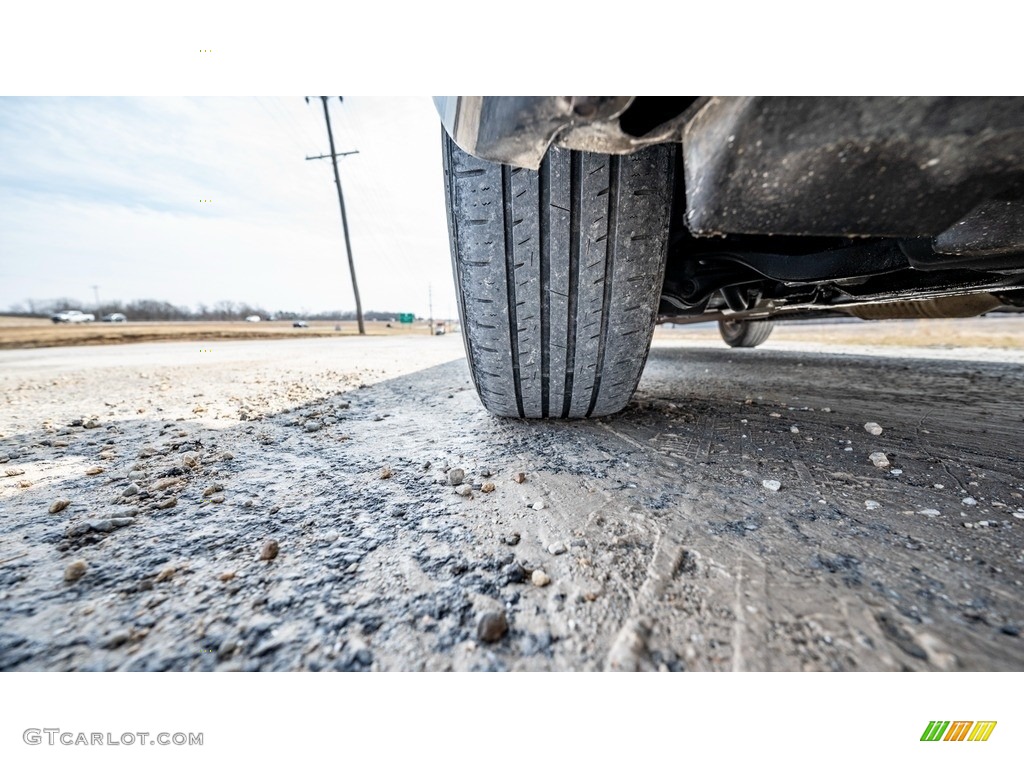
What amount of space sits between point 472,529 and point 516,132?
0.57m

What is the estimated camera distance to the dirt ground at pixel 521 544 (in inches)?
16.1

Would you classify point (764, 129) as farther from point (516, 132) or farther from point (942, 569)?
point (942, 569)

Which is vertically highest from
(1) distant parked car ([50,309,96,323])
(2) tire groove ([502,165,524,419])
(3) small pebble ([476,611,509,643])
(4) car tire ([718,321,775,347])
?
(2) tire groove ([502,165,524,419])

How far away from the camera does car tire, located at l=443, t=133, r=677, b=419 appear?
2.62ft

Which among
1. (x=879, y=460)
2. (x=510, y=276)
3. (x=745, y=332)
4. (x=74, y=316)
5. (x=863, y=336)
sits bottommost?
(x=74, y=316)

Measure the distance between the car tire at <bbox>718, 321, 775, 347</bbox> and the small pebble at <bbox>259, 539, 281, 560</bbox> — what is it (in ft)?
13.5

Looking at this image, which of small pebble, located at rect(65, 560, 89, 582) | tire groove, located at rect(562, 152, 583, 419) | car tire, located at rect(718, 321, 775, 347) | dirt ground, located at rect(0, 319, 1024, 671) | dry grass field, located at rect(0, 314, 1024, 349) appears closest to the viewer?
dirt ground, located at rect(0, 319, 1024, 671)

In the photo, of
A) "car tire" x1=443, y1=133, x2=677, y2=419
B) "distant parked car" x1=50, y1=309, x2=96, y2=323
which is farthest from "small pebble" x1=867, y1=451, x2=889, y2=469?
"distant parked car" x1=50, y1=309, x2=96, y2=323

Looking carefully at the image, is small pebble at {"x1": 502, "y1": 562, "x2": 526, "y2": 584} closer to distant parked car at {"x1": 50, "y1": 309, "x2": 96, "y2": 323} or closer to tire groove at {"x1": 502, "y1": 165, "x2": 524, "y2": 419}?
tire groove at {"x1": 502, "y1": 165, "x2": 524, "y2": 419}

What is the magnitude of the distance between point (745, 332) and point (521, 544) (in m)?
4.01

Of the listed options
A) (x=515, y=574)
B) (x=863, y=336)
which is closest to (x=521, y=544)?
(x=515, y=574)

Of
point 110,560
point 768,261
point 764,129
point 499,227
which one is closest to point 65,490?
point 110,560

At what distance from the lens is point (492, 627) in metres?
0.42

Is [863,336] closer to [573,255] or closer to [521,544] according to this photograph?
[573,255]
